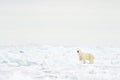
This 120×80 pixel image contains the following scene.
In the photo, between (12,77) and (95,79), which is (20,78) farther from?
(95,79)

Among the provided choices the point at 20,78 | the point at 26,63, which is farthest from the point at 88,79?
the point at 26,63

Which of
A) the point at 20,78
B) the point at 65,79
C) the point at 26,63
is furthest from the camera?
the point at 26,63


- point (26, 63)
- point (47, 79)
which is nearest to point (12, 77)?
point (47, 79)

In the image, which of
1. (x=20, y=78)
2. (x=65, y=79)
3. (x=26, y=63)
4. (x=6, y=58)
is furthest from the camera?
(x=6, y=58)

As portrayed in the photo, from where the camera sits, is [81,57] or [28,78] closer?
[28,78]

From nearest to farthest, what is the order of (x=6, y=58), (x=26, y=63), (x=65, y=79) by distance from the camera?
(x=65, y=79), (x=26, y=63), (x=6, y=58)

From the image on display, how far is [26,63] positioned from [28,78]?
704 cm

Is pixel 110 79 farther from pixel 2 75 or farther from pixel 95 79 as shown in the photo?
pixel 2 75

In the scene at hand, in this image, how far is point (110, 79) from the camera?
9734 millimetres

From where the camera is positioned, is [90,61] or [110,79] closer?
[110,79]

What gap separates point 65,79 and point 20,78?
4.16 ft

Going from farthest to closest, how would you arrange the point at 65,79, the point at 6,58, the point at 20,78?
the point at 6,58 → the point at 65,79 → the point at 20,78

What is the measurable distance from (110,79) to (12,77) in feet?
8.43

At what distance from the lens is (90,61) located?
56.1 feet
